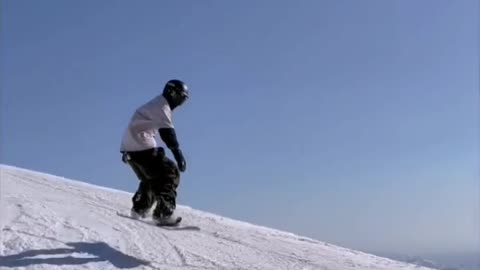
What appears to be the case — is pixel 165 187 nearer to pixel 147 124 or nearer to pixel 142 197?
pixel 142 197

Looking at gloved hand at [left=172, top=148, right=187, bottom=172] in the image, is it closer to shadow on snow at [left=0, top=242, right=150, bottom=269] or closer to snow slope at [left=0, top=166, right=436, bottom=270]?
snow slope at [left=0, top=166, right=436, bottom=270]

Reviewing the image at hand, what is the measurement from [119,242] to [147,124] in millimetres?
1769

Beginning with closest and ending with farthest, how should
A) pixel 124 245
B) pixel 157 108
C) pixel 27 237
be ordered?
pixel 27 237 → pixel 124 245 → pixel 157 108

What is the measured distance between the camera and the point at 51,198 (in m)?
8.38

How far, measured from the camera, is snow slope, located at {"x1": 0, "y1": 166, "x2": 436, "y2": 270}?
545cm

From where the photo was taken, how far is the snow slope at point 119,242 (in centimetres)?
545

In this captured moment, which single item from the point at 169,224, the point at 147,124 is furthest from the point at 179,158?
the point at 169,224

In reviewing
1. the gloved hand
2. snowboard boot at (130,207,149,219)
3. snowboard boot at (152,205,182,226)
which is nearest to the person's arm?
the gloved hand

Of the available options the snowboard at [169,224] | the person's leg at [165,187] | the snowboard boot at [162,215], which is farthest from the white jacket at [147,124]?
the snowboard at [169,224]

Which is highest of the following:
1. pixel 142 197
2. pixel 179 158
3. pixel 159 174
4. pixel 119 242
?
pixel 179 158

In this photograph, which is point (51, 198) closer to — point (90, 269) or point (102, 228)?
point (102, 228)

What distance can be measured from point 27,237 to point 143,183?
7.44 ft

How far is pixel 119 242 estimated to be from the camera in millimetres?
6207

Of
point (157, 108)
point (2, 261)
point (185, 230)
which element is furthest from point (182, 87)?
point (2, 261)
